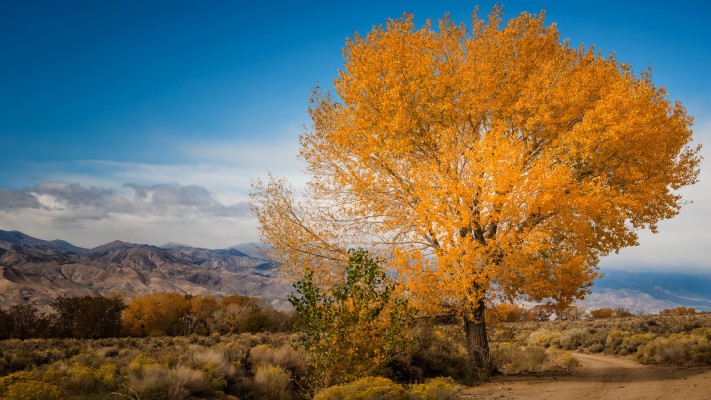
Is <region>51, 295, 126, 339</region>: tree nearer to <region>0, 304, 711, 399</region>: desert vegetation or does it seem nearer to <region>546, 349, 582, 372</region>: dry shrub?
<region>0, 304, 711, 399</region>: desert vegetation

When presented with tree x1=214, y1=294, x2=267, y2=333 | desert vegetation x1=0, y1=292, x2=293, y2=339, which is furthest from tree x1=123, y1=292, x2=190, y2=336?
tree x1=214, y1=294, x2=267, y2=333

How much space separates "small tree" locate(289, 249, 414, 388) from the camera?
851 cm

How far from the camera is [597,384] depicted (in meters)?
11.9

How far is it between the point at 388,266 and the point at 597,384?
6.80 m

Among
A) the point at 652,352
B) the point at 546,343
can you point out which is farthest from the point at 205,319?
the point at 652,352

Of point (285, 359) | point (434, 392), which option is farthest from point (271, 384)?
point (434, 392)

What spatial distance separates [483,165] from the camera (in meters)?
10.3

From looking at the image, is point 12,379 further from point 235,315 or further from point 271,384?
point 235,315

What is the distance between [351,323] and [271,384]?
12.9 feet

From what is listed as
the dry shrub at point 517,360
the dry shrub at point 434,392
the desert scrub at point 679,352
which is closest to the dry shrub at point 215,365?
the dry shrub at point 434,392

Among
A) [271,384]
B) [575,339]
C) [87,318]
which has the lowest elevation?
[87,318]

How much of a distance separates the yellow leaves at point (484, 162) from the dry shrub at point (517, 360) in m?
6.24

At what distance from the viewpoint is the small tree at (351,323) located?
27.9 feet

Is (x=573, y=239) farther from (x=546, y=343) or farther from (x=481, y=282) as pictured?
(x=546, y=343)
